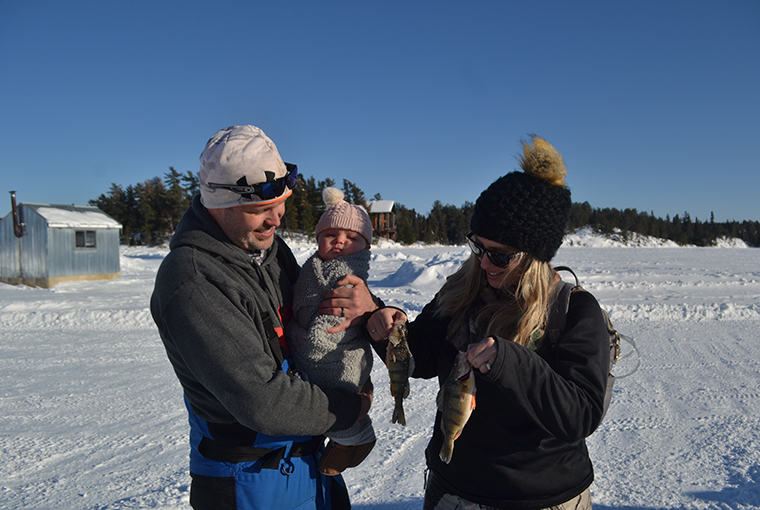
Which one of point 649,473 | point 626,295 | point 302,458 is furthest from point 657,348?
point 302,458

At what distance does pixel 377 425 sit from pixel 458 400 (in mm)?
3201

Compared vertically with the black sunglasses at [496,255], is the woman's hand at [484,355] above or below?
below

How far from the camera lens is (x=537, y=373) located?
4.92 ft

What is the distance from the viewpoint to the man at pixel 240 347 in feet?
4.69

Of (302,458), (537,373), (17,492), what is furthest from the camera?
(17,492)

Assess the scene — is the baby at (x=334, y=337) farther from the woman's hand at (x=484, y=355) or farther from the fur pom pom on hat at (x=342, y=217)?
the woman's hand at (x=484, y=355)

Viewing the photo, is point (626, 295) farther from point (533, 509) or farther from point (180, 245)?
point (180, 245)

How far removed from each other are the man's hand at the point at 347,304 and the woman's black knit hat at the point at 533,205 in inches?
24.6

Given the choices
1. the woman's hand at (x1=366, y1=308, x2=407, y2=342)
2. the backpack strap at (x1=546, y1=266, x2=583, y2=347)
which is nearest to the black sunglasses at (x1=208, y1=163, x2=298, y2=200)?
the woman's hand at (x1=366, y1=308, x2=407, y2=342)

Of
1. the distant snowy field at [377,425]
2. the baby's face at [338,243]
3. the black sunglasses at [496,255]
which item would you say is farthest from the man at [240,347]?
the distant snowy field at [377,425]

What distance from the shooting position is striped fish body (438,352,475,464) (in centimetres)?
156

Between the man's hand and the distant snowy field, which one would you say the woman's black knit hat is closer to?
the man's hand

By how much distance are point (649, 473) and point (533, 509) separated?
2528 mm

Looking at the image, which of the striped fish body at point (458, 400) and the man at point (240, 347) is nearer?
the man at point (240, 347)
